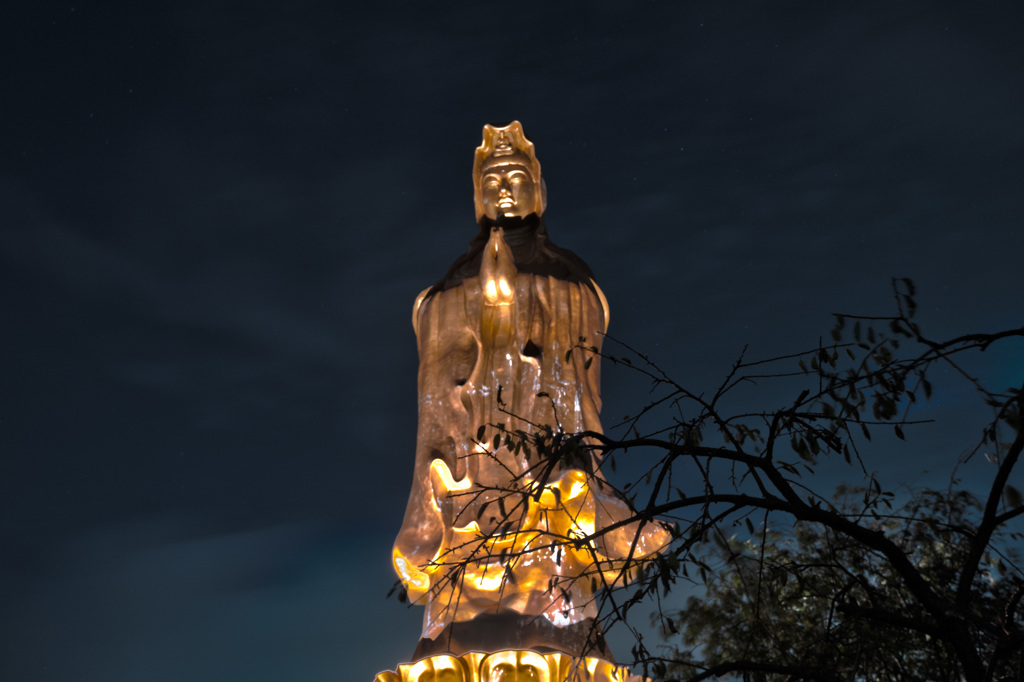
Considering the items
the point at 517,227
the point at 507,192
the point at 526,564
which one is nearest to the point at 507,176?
the point at 507,192

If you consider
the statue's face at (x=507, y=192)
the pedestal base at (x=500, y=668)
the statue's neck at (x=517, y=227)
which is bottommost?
the pedestal base at (x=500, y=668)

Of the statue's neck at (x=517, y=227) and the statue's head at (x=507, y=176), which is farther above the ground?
the statue's head at (x=507, y=176)

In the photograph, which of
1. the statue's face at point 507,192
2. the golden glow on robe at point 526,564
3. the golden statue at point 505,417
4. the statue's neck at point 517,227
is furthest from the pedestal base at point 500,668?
the statue's face at point 507,192

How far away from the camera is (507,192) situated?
280 inches

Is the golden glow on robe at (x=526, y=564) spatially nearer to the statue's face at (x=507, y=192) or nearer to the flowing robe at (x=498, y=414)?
the flowing robe at (x=498, y=414)

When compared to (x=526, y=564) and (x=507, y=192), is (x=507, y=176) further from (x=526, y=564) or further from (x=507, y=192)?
(x=526, y=564)

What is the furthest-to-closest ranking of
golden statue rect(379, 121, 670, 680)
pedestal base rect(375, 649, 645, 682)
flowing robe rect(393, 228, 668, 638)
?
flowing robe rect(393, 228, 668, 638) < golden statue rect(379, 121, 670, 680) < pedestal base rect(375, 649, 645, 682)

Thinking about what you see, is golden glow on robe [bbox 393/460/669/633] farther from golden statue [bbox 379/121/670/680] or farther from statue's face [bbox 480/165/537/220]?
statue's face [bbox 480/165/537/220]

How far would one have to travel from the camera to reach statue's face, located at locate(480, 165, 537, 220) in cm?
710

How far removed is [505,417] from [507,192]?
5.95ft

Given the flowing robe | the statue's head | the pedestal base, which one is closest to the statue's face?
the statue's head

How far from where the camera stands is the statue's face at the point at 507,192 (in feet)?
23.3

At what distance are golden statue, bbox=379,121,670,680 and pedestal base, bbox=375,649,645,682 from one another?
13 millimetres

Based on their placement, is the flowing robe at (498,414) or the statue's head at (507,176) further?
the statue's head at (507,176)
